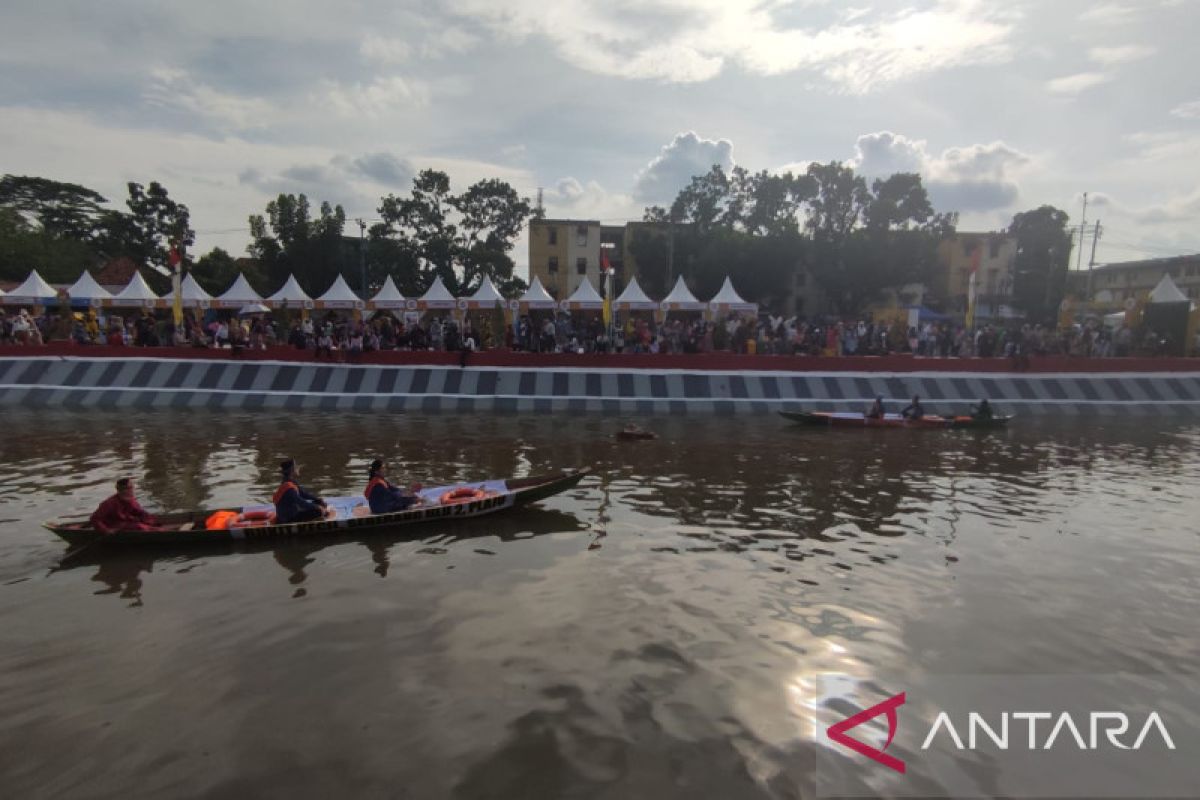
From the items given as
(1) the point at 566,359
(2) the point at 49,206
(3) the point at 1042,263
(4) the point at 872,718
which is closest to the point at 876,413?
(1) the point at 566,359

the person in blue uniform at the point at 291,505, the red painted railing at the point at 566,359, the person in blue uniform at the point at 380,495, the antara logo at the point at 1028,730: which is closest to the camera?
the antara logo at the point at 1028,730

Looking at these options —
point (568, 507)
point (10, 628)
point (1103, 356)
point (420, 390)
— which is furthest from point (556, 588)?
point (1103, 356)

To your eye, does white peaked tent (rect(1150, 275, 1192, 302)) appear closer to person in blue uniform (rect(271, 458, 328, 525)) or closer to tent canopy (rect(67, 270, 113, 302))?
person in blue uniform (rect(271, 458, 328, 525))

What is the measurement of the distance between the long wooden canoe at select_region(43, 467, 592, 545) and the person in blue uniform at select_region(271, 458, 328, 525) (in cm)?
13

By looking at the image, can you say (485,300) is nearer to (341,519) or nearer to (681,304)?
(681,304)

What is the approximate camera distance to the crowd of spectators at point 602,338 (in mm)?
27469

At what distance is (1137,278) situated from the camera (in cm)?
7800

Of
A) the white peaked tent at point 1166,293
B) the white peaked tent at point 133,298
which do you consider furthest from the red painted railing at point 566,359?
the white peaked tent at point 1166,293

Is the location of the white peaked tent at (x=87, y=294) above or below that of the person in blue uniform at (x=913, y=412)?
above

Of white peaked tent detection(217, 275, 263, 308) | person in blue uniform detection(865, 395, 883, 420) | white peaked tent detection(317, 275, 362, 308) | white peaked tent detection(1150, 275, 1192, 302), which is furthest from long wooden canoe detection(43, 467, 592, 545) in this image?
white peaked tent detection(1150, 275, 1192, 302)

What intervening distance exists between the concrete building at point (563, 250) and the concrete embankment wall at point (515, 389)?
136ft

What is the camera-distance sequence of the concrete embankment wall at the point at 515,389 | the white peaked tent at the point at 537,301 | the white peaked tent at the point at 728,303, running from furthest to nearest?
the white peaked tent at the point at 537,301 < the white peaked tent at the point at 728,303 < the concrete embankment wall at the point at 515,389

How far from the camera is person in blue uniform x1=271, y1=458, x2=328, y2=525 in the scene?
34.6ft

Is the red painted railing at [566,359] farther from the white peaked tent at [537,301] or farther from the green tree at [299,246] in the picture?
the green tree at [299,246]
